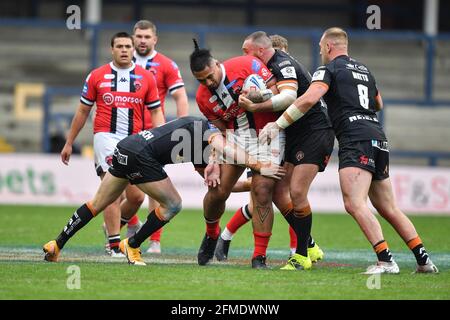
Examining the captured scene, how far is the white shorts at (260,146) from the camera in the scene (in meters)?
9.99

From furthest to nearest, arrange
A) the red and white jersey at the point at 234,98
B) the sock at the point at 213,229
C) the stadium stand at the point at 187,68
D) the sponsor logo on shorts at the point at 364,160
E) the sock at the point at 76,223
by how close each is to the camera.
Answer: the stadium stand at the point at 187,68
the sock at the point at 213,229
the sock at the point at 76,223
the red and white jersey at the point at 234,98
the sponsor logo on shorts at the point at 364,160

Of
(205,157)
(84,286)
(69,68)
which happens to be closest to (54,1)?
(69,68)

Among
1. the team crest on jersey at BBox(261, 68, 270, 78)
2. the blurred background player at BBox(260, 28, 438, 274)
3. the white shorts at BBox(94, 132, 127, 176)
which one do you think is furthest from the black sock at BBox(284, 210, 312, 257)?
the white shorts at BBox(94, 132, 127, 176)

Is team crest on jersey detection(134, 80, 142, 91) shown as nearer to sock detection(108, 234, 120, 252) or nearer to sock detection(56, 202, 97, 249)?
sock detection(108, 234, 120, 252)

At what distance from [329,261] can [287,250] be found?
1.38 m

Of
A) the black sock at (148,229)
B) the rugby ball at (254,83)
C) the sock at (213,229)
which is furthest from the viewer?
the sock at (213,229)

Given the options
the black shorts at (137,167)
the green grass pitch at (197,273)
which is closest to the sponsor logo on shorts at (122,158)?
the black shorts at (137,167)

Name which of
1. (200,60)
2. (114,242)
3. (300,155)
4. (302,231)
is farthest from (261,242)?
(114,242)

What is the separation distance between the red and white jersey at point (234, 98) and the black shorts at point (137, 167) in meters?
0.74

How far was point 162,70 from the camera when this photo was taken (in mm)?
13102

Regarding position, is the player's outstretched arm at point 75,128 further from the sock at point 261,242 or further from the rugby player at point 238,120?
the sock at point 261,242

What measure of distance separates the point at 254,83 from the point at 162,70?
3.47 metres

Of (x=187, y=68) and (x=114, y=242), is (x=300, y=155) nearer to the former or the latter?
(x=114, y=242)
